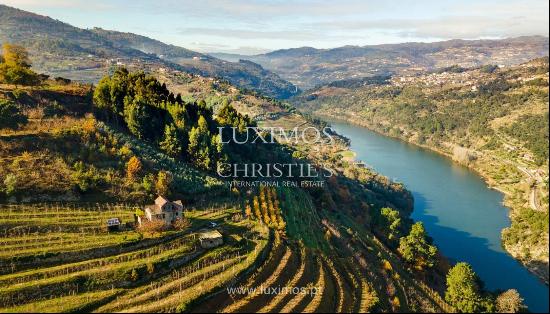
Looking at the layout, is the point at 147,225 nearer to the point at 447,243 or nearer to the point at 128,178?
the point at 128,178

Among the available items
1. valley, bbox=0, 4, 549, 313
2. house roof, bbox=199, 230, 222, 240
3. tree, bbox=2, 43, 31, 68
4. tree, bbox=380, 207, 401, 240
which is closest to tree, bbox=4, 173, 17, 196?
valley, bbox=0, 4, 549, 313

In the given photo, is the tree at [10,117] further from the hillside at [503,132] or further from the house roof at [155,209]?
the hillside at [503,132]

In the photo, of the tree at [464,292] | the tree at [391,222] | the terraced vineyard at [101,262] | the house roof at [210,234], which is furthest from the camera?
the tree at [391,222]

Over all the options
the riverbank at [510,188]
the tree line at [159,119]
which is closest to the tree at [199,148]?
the tree line at [159,119]

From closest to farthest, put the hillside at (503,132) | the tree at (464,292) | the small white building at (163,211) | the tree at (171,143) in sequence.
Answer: the small white building at (163,211) → the tree at (464,292) → the tree at (171,143) → the hillside at (503,132)

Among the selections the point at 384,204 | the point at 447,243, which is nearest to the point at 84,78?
the point at 384,204

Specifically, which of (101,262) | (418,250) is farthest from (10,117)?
(418,250)

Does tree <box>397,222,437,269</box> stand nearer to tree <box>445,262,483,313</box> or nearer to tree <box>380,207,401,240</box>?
tree <box>380,207,401,240</box>
